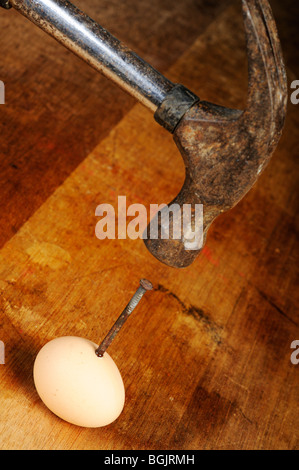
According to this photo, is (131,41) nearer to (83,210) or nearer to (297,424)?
(83,210)

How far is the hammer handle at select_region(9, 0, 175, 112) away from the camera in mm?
719

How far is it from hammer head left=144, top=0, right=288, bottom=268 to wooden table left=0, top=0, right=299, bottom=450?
28cm

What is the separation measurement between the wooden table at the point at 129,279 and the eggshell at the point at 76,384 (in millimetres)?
44

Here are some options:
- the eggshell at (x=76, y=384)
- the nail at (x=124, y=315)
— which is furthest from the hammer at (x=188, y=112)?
the eggshell at (x=76, y=384)

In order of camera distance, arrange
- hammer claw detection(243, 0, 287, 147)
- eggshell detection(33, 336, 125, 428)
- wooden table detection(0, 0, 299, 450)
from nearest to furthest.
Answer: hammer claw detection(243, 0, 287, 147) → eggshell detection(33, 336, 125, 428) → wooden table detection(0, 0, 299, 450)

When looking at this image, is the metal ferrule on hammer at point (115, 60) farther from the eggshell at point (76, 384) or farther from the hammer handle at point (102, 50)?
the eggshell at point (76, 384)

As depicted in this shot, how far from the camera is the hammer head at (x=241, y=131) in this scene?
0.65m

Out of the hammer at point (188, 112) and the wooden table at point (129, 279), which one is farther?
the wooden table at point (129, 279)

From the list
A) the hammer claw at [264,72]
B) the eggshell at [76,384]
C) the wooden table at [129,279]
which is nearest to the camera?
the hammer claw at [264,72]

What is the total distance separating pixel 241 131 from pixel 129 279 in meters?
0.42

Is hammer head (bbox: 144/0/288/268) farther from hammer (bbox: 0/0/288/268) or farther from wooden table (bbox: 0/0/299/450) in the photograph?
wooden table (bbox: 0/0/299/450)

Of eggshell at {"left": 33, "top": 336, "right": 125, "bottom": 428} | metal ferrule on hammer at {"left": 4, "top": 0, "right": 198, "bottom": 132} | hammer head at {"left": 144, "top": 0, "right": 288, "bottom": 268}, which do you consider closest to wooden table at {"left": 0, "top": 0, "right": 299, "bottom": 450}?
eggshell at {"left": 33, "top": 336, "right": 125, "bottom": 428}

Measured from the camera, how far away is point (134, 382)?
2.92 feet
